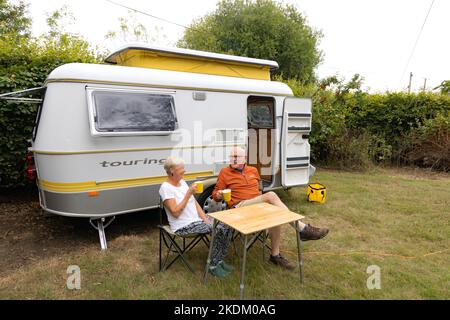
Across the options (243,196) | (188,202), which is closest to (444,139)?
(243,196)

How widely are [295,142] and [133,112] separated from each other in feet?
9.43

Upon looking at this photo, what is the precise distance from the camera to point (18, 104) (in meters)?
4.95

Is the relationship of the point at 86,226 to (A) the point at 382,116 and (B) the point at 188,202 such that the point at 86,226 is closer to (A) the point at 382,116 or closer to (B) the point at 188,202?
(B) the point at 188,202

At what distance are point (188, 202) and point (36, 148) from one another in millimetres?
2083

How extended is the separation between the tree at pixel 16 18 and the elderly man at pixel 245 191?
16.5 metres

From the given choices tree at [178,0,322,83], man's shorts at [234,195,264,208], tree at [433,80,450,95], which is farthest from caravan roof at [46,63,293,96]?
tree at [178,0,322,83]

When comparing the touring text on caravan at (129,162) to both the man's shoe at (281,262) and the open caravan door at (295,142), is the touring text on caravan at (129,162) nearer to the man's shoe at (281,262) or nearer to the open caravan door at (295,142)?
the man's shoe at (281,262)

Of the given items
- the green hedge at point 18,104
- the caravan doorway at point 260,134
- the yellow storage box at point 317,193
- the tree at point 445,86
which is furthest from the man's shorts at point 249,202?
the tree at point 445,86

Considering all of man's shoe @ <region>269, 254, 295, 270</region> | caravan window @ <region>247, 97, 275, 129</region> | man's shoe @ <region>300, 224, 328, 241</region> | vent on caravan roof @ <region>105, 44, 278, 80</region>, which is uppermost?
vent on caravan roof @ <region>105, 44, 278, 80</region>

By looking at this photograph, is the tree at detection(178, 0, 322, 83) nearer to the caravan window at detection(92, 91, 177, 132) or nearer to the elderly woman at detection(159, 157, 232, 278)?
the caravan window at detection(92, 91, 177, 132)

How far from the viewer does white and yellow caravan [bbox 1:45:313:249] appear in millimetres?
3508

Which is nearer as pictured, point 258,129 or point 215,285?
point 215,285

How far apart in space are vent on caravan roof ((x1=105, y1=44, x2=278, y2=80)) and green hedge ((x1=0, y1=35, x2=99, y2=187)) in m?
1.27

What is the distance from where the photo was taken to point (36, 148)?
12.2 feet
